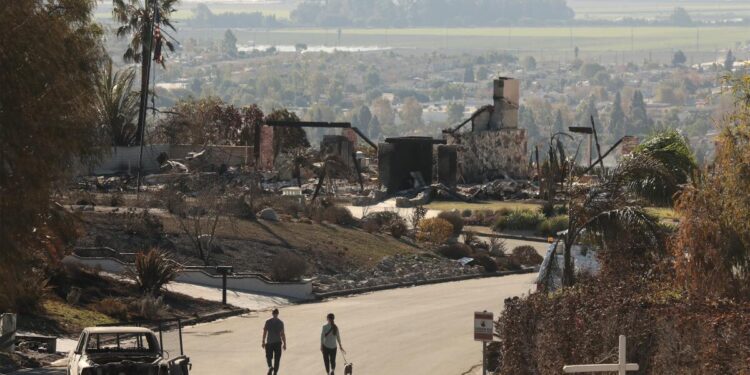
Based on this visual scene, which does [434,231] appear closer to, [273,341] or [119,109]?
[119,109]

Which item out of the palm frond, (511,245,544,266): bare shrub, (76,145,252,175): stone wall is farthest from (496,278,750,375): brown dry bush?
(76,145,252,175): stone wall

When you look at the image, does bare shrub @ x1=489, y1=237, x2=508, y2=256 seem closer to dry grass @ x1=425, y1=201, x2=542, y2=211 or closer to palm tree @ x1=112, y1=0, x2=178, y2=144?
dry grass @ x1=425, y1=201, x2=542, y2=211

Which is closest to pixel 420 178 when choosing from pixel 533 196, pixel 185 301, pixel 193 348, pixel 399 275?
pixel 533 196

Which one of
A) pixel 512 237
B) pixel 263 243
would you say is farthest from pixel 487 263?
pixel 512 237

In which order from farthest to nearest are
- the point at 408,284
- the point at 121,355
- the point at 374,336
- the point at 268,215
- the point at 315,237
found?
the point at 268,215, the point at 315,237, the point at 408,284, the point at 374,336, the point at 121,355

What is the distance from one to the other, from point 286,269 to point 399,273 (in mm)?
6004

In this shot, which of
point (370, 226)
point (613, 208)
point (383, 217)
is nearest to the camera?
point (613, 208)

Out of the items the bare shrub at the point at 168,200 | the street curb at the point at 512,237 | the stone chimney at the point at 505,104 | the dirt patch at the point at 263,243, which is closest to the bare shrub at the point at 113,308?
the dirt patch at the point at 263,243

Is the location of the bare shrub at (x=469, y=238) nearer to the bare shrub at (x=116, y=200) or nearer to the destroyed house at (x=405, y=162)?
the bare shrub at (x=116, y=200)

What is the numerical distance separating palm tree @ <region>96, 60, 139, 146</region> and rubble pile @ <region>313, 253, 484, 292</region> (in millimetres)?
21098

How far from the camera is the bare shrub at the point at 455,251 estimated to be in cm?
5441

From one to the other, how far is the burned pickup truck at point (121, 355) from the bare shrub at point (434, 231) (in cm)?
3271

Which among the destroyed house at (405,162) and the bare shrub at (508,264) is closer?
the bare shrub at (508,264)

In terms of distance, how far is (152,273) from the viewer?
3875cm
